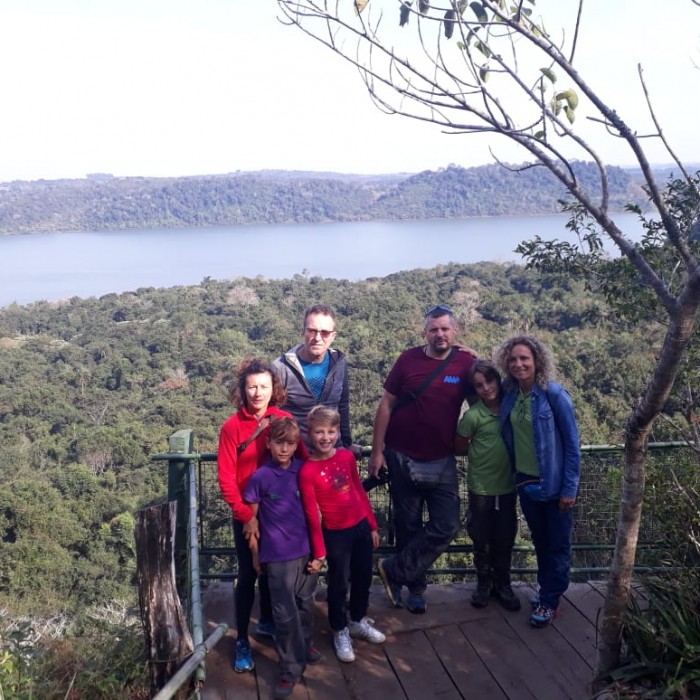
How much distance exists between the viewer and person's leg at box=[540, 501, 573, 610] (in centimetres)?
345

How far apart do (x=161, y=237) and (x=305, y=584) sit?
383ft

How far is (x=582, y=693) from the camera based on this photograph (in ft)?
10.1

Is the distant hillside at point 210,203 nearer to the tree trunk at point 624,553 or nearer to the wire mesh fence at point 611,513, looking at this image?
the wire mesh fence at point 611,513

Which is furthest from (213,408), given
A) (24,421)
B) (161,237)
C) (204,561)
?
(161,237)

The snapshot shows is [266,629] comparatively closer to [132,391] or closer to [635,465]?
[635,465]

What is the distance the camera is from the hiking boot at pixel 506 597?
3695mm

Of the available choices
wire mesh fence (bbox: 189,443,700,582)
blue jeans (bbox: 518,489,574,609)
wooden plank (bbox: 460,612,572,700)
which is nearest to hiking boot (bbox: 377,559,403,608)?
wire mesh fence (bbox: 189,443,700,582)

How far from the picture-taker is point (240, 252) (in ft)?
317

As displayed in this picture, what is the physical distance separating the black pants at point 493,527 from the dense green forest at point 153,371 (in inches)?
54.8

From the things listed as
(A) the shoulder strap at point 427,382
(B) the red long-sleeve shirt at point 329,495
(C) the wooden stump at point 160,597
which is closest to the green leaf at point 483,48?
(A) the shoulder strap at point 427,382

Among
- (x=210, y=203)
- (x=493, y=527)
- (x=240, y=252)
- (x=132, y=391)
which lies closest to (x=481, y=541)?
(x=493, y=527)

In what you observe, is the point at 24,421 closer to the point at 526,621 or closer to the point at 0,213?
the point at 526,621

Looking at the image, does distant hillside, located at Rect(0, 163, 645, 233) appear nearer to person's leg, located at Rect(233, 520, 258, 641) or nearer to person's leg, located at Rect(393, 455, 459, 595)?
person's leg, located at Rect(393, 455, 459, 595)

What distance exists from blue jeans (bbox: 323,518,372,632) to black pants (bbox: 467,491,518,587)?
1.95 ft
